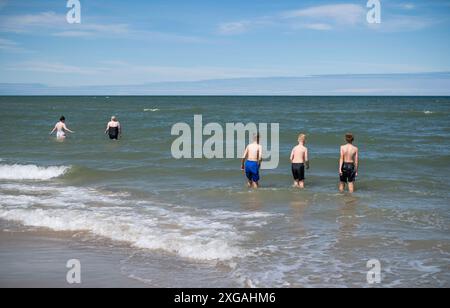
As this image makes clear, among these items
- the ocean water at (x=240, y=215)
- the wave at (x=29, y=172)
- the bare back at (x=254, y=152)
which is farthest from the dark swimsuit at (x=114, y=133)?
the bare back at (x=254, y=152)

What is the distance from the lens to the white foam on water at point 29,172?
1486 cm

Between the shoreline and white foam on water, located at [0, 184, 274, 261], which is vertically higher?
white foam on water, located at [0, 184, 274, 261]

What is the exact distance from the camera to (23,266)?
269 inches

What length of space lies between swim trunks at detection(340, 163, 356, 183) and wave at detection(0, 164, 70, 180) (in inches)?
325

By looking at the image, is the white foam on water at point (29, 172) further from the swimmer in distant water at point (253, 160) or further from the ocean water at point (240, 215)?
the swimmer in distant water at point (253, 160)

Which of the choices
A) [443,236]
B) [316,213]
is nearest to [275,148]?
[316,213]

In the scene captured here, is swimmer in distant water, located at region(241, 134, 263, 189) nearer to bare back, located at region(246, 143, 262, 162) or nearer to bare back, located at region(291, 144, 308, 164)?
bare back, located at region(246, 143, 262, 162)

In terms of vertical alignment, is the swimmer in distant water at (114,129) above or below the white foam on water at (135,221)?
above

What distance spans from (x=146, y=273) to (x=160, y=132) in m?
23.3

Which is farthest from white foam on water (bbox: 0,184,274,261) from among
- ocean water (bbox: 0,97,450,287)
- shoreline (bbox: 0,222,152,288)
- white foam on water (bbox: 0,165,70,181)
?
white foam on water (bbox: 0,165,70,181)

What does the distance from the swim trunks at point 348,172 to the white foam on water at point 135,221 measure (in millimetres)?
2813

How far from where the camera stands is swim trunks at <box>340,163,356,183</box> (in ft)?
38.8

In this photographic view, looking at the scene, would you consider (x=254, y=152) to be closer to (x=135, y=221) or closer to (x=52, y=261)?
(x=135, y=221)

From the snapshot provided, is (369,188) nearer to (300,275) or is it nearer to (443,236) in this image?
(443,236)
